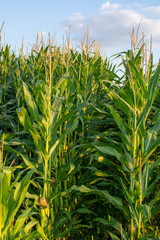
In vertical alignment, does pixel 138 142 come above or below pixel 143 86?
below

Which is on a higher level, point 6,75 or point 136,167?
point 6,75

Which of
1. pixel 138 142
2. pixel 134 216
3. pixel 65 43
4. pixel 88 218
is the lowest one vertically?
pixel 88 218

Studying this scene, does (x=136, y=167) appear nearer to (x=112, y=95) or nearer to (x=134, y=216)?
(x=134, y=216)

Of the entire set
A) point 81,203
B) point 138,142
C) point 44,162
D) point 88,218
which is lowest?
point 88,218

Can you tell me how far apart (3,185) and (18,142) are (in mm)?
769

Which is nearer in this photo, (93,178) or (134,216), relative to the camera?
(134,216)

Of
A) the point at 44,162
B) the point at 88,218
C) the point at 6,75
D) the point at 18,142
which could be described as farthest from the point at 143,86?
the point at 6,75

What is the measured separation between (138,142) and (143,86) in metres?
0.44

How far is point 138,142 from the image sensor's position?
7.21 feet

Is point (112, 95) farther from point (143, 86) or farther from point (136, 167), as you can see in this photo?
point (136, 167)

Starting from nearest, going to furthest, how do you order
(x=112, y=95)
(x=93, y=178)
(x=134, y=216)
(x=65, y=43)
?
(x=134, y=216)
(x=112, y=95)
(x=93, y=178)
(x=65, y=43)

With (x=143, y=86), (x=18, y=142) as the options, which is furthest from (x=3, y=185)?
(x=143, y=86)

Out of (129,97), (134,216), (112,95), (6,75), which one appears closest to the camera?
(134,216)

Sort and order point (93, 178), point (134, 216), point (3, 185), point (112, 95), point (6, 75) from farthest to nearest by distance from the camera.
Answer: point (6, 75)
point (93, 178)
point (112, 95)
point (134, 216)
point (3, 185)
